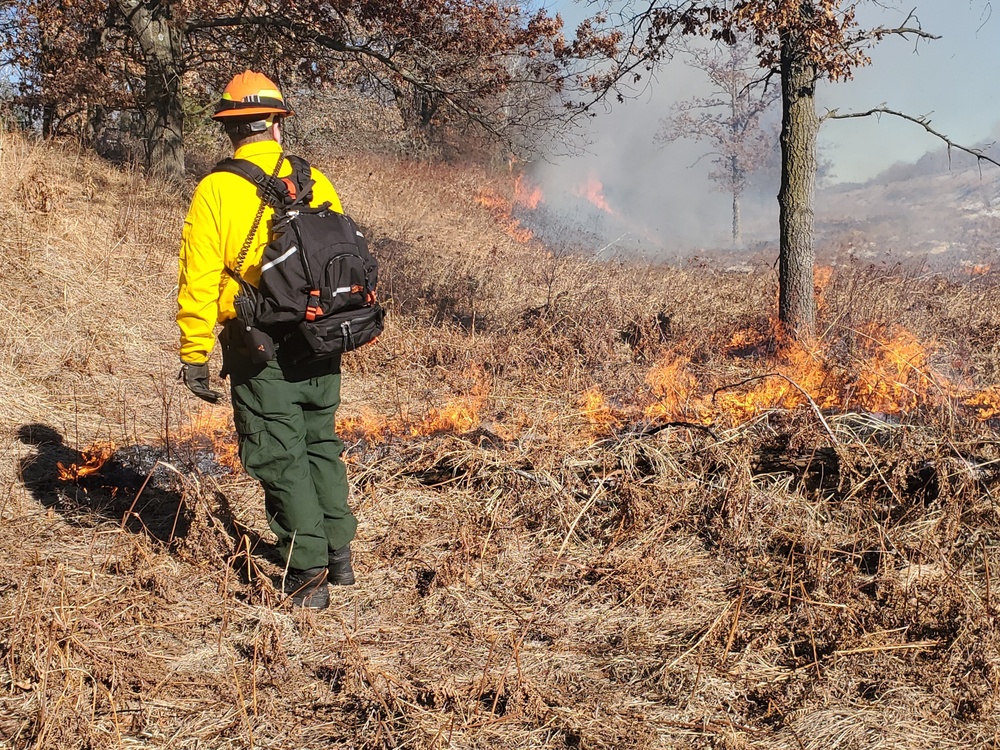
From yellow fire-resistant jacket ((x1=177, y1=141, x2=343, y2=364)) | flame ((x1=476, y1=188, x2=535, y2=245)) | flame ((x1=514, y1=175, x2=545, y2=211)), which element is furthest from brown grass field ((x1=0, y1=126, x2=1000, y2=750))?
flame ((x1=514, y1=175, x2=545, y2=211))

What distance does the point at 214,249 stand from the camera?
11.0 ft

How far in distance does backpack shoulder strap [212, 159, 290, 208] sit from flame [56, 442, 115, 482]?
8.11 feet

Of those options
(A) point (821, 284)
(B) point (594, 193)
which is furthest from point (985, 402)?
(B) point (594, 193)

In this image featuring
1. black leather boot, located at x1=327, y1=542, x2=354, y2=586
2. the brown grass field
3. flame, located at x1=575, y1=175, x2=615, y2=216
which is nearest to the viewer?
the brown grass field

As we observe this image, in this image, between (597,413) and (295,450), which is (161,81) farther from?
(295,450)

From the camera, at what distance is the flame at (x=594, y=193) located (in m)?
36.1

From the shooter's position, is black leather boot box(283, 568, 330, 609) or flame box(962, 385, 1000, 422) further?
flame box(962, 385, 1000, 422)

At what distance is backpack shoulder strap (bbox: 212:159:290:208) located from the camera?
3.36 m

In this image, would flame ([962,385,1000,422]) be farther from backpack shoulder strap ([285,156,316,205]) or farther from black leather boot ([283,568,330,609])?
backpack shoulder strap ([285,156,316,205])

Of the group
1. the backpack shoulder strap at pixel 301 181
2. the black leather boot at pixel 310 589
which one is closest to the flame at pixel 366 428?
the black leather boot at pixel 310 589

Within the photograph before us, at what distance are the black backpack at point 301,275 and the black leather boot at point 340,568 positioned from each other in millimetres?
968

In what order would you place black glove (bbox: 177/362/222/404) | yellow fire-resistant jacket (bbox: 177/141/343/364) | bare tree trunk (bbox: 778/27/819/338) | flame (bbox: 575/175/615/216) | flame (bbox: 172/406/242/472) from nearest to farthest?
yellow fire-resistant jacket (bbox: 177/141/343/364) < black glove (bbox: 177/362/222/404) < flame (bbox: 172/406/242/472) < bare tree trunk (bbox: 778/27/819/338) < flame (bbox: 575/175/615/216)

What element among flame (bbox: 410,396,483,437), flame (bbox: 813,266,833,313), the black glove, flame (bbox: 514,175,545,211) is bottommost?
flame (bbox: 410,396,483,437)

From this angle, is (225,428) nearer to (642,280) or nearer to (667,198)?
(642,280)
